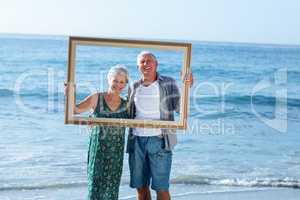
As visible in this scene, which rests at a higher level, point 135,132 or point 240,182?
point 135,132

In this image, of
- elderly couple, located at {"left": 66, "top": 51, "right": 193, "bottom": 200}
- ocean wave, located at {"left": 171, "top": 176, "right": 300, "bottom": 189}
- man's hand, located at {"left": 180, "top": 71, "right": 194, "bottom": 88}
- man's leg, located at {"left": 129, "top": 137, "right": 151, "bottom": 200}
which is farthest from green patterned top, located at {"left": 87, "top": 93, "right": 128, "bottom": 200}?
ocean wave, located at {"left": 171, "top": 176, "right": 300, "bottom": 189}

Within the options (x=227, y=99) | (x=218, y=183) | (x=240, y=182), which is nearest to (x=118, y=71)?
(x=218, y=183)

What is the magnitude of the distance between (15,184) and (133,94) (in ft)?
9.89

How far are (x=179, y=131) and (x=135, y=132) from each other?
2.51m

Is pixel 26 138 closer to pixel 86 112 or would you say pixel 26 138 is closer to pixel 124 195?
pixel 124 195

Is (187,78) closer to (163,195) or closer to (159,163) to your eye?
(159,163)

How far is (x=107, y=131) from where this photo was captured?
13.5ft

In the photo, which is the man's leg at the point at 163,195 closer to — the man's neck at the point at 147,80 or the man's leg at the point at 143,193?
the man's leg at the point at 143,193

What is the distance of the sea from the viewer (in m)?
5.97

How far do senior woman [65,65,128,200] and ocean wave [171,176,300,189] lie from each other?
8.77 ft

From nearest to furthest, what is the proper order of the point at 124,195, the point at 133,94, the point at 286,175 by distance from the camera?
the point at 133,94 → the point at 124,195 → the point at 286,175

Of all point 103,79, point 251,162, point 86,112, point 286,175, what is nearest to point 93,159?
point 86,112

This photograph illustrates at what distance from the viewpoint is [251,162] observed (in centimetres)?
844

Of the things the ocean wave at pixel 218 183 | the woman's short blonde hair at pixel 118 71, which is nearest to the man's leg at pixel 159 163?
the woman's short blonde hair at pixel 118 71
